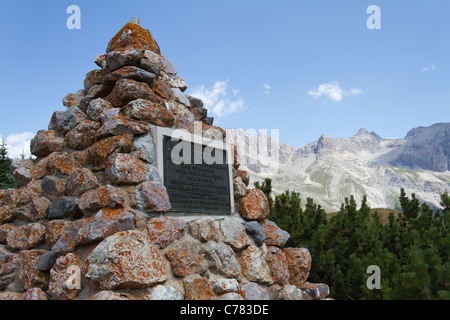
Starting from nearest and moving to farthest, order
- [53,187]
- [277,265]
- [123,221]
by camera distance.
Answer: [123,221]
[53,187]
[277,265]

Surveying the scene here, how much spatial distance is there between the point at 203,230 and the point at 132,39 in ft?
11.5

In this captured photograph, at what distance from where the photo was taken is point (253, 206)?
5328mm

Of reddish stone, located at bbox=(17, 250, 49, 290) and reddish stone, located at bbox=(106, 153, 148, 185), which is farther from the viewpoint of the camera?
reddish stone, located at bbox=(106, 153, 148, 185)

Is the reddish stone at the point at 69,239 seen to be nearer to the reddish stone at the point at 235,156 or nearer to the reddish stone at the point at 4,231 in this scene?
the reddish stone at the point at 4,231

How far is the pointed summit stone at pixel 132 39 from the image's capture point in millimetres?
5379

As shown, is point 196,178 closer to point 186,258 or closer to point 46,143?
point 186,258

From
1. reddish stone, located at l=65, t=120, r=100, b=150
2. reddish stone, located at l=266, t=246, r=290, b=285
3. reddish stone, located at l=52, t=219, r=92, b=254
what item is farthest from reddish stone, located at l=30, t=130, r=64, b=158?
reddish stone, located at l=266, t=246, r=290, b=285

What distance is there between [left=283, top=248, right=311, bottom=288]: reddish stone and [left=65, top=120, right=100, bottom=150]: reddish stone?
3.75 metres

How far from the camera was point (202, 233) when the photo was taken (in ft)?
13.9

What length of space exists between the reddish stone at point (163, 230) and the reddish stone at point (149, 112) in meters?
1.53

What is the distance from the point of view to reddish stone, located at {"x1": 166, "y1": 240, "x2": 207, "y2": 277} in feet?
12.1

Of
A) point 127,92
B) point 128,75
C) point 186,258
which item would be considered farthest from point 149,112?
point 186,258

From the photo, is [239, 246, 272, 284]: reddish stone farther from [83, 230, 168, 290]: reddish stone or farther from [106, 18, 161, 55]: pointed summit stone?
[106, 18, 161, 55]: pointed summit stone
